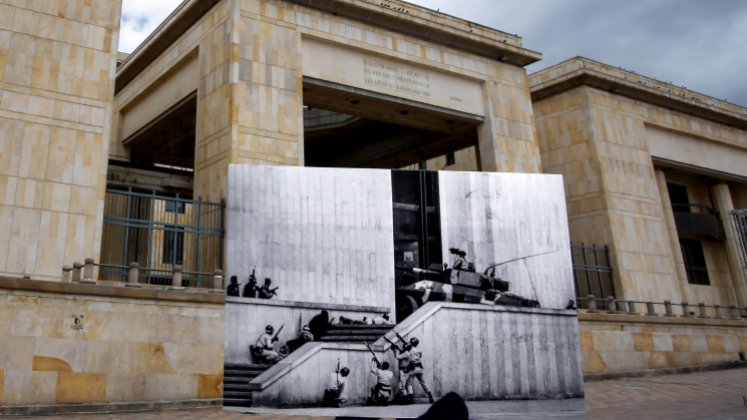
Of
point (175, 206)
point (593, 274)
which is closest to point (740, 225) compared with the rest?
point (593, 274)

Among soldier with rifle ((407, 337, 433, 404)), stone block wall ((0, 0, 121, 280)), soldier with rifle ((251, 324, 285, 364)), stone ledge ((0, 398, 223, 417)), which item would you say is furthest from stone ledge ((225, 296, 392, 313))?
stone block wall ((0, 0, 121, 280))

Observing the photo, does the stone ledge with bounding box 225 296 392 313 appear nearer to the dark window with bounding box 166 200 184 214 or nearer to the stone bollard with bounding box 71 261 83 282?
the stone bollard with bounding box 71 261 83 282

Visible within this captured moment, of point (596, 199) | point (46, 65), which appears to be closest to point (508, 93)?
point (596, 199)

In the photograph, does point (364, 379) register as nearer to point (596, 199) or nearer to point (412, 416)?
point (412, 416)

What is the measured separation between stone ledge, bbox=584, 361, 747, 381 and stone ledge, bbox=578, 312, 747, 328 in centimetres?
168

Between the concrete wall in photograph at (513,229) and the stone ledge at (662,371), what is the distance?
1519cm

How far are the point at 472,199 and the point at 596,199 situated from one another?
914 inches

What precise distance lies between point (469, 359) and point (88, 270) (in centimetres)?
1253

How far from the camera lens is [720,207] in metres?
37.1

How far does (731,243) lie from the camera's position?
121ft

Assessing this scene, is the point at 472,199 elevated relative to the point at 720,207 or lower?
lower

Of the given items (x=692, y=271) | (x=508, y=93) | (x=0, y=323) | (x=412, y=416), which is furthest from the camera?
(x=692, y=271)

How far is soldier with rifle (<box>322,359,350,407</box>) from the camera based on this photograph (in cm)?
710

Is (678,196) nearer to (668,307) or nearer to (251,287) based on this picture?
(668,307)
